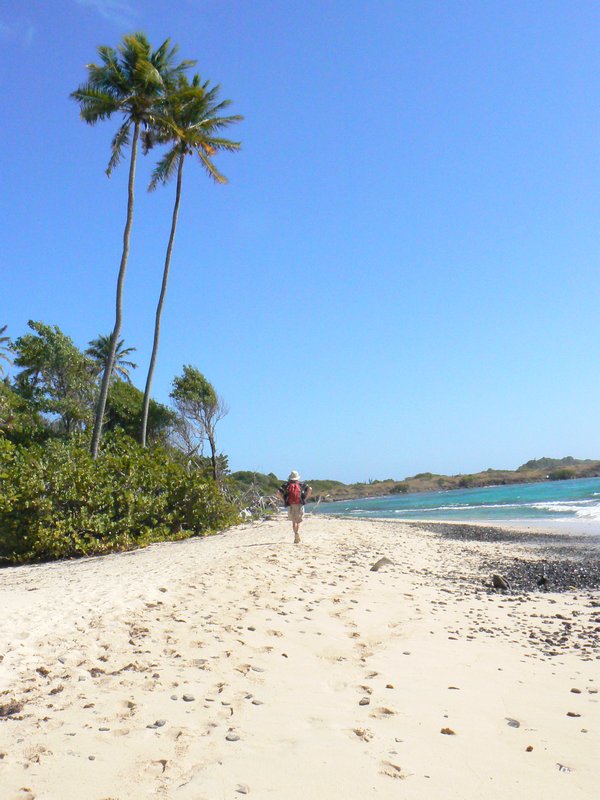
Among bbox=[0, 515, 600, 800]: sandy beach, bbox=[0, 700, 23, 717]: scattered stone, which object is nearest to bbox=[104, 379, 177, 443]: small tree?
bbox=[0, 515, 600, 800]: sandy beach

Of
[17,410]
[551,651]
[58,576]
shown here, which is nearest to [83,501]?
[58,576]

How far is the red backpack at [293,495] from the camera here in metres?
14.1

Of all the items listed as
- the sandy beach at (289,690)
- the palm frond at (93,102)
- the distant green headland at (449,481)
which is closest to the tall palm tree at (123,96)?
the palm frond at (93,102)

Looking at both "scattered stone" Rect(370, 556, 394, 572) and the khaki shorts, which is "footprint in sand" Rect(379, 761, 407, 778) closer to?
"scattered stone" Rect(370, 556, 394, 572)

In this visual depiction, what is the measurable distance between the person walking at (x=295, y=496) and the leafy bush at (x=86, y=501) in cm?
399

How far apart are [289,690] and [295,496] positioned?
30.2 feet

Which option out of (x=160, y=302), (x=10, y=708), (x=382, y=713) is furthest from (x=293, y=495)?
(x=160, y=302)

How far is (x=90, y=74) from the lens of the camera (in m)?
20.4

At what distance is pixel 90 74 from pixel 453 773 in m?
22.9

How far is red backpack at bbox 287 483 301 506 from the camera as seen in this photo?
14141 mm

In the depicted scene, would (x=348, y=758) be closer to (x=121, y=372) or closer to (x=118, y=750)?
(x=118, y=750)

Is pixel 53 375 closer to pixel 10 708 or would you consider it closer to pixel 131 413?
pixel 131 413

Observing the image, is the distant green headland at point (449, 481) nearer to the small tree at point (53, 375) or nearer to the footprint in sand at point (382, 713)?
the small tree at point (53, 375)

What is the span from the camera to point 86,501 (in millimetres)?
14180
